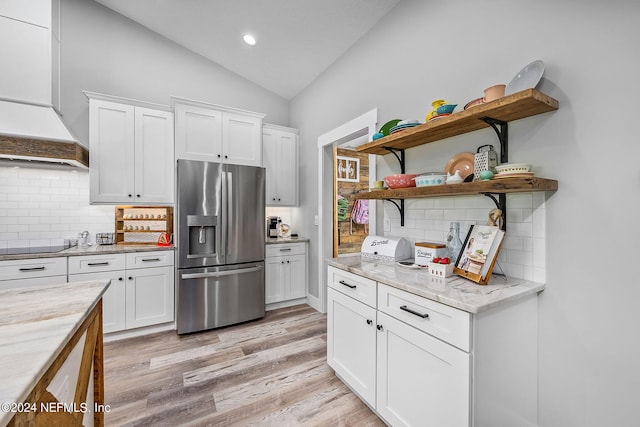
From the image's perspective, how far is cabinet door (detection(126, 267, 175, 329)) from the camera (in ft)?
8.83

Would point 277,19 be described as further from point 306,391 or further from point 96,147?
point 306,391

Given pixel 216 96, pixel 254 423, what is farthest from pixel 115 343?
pixel 216 96

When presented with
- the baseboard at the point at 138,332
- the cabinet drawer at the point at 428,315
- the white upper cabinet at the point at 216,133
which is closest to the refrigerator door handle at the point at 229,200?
the white upper cabinet at the point at 216,133

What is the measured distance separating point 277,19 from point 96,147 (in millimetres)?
2170

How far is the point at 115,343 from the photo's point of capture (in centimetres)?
260

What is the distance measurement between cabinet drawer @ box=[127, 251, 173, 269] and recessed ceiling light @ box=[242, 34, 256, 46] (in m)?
2.44

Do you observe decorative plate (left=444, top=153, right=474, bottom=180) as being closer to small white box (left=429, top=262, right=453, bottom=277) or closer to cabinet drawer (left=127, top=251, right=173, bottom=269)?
small white box (left=429, top=262, right=453, bottom=277)

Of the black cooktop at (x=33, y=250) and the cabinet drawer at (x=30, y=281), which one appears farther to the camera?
the black cooktop at (x=33, y=250)

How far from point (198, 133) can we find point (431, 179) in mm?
2496

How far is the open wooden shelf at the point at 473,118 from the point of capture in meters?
1.20

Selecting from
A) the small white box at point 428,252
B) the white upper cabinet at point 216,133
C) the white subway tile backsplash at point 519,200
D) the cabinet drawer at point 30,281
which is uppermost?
the white upper cabinet at point 216,133

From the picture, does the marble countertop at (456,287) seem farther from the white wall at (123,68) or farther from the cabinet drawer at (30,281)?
the white wall at (123,68)

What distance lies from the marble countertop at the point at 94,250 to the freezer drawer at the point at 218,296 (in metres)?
0.39

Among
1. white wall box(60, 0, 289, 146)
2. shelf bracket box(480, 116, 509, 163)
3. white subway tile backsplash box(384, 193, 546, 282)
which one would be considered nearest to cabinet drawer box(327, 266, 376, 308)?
white subway tile backsplash box(384, 193, 546, 282)
